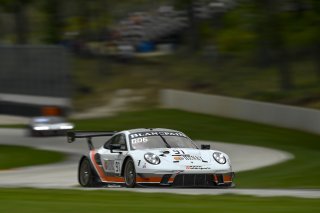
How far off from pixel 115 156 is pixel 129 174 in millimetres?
759

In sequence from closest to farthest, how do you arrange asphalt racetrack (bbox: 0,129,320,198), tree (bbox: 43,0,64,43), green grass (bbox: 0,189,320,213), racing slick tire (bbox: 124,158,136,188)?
green grass (bbox: 0,189,320,213) < racing slick tire (bbox: 124,158,136,188) < asphalt racetrack (bbox: 0,129,320,198) < tree (bbox: 43,0,64,43)

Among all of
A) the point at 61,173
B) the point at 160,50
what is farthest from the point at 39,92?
the point at 160,50

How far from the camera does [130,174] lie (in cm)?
1593

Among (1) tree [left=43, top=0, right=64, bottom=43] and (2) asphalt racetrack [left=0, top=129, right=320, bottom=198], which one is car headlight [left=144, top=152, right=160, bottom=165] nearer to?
(2) asphalt racetrack [left=0, top=129, right=320, bottom=198]

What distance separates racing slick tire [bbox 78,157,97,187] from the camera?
17531mm

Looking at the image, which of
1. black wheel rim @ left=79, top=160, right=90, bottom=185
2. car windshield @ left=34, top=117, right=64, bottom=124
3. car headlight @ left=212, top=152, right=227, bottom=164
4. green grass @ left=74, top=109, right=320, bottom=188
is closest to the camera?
car headlight @ left=212, top=152, right=227, bottom=164

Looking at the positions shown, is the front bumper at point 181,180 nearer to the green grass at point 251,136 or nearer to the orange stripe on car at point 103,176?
the orange stripe on car at point 103,176

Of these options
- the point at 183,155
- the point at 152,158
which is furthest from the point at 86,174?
the point at 183,155

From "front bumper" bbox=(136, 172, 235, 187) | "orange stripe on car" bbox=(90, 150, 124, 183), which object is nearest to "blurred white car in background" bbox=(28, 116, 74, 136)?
"orange stripe on car" bbox=(90, 150, 124, 183)

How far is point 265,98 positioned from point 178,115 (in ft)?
13.2

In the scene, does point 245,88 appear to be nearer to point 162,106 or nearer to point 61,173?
point 162,106

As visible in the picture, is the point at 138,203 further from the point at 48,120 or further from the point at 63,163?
the point at 48,120

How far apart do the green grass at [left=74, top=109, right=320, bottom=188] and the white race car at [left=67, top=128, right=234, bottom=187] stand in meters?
1.79

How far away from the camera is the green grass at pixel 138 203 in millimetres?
10133
